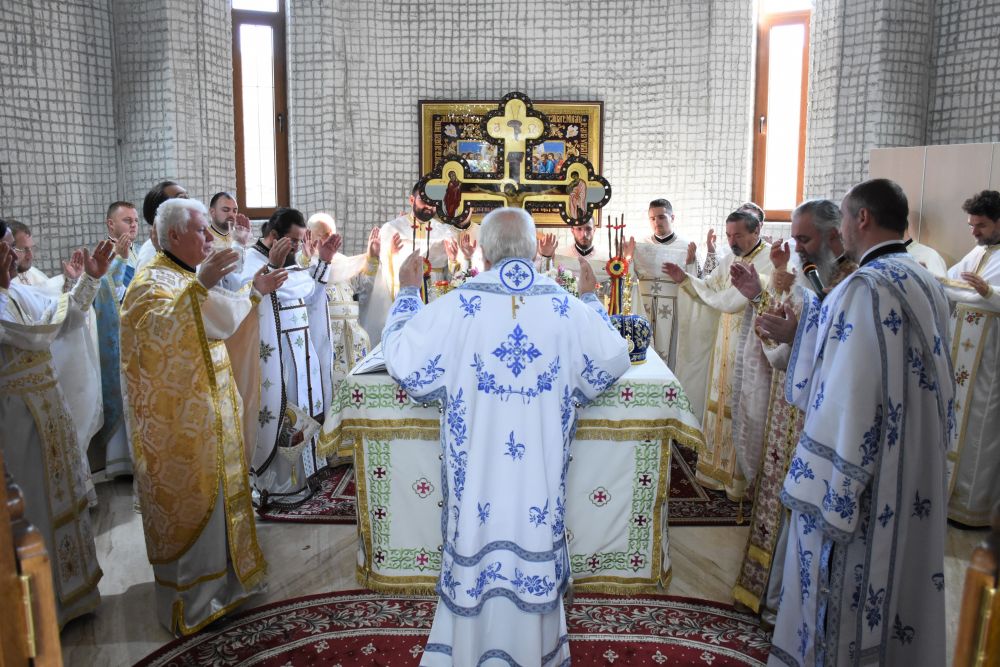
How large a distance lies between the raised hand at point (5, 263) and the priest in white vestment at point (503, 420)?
165 centimetres

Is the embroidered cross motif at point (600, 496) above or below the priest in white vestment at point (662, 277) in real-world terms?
below

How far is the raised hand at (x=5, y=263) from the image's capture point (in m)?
3.35

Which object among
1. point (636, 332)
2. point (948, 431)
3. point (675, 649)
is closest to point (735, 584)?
point (675, 649)

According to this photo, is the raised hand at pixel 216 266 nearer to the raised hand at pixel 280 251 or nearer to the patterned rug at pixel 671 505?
the raised hand at pixel 280 251

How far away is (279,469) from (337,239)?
5.25 ft

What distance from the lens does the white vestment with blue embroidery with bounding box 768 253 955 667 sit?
271 cm

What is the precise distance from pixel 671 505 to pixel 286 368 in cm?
275

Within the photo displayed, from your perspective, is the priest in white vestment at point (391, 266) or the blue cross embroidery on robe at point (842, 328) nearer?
the blue cross embroidery on robe at point (842, 328)

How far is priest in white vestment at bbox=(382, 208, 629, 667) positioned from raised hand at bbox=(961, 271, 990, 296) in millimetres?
→ 2950

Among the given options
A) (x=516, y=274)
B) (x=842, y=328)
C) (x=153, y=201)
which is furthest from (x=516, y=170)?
(x=842, y=328)

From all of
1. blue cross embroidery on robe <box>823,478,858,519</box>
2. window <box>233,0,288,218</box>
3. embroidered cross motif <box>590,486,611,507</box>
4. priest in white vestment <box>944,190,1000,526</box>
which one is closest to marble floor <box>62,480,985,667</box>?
priest in white vestment <box>944,190,1000,526</box>

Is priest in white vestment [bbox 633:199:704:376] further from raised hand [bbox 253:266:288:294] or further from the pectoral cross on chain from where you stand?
the pectoral cross on chain

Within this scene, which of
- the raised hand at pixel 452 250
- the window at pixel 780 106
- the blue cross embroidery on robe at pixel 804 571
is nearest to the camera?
the blue cross embroidery on robe at pixel 804 571

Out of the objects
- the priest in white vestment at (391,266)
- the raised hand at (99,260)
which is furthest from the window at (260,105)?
the raised hand at (99,260)
